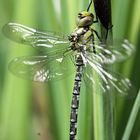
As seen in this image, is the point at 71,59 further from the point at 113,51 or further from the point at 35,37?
the point at 113,51

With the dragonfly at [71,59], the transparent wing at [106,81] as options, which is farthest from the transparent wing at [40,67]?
the transparent wing at [106,81]

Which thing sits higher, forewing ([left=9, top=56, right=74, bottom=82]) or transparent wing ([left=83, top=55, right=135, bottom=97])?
forewing ([left=9, top=56, right=74, bottom=82])

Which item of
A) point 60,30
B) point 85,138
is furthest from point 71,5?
point 85,138

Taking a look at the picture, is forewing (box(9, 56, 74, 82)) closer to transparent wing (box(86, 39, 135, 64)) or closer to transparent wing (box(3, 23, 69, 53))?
transparent wing (box(3, 23, 69, 53))

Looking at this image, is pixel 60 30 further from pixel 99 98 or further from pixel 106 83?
pixel 99 98

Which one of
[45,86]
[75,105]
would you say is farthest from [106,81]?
[45,86]

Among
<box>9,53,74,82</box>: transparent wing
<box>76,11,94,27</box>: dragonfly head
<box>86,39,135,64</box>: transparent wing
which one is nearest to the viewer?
<box>86,39,135,64</box>: transparent wing

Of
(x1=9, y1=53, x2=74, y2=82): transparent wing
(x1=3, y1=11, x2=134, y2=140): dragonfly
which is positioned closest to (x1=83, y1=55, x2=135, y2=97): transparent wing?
(x1=3, y1=11, x2=134, y2=140): dragonfly

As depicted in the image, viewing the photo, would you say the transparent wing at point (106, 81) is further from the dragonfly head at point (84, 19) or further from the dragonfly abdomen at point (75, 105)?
the dragonfly head at point (84, 19)
